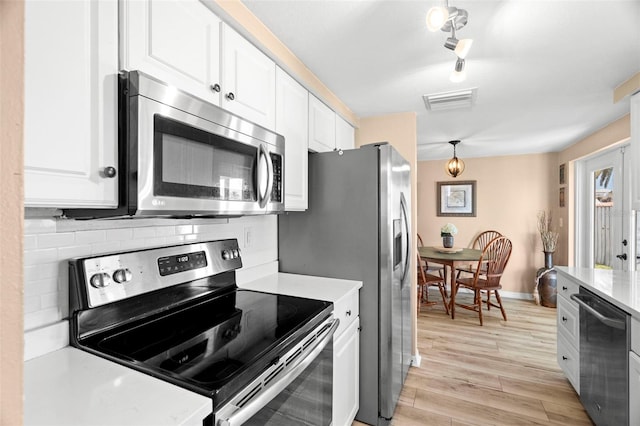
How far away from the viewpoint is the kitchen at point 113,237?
0.99 metres

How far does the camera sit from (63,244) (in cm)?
106

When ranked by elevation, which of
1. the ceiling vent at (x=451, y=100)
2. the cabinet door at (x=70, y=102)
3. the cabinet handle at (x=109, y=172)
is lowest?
the cabinet handle at (x=109, y=172)

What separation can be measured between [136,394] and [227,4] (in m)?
1.40

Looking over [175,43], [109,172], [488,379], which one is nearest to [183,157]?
[109,172]

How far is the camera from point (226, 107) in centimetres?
132

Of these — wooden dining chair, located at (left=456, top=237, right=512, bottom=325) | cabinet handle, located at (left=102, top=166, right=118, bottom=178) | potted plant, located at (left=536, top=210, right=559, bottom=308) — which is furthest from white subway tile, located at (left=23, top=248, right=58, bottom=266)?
potted plant, located at (left=536, top=210, right=559, bottom=308)

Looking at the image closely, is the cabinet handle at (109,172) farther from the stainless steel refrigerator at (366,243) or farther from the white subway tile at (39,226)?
the stainless steel refrigerator at (366,243)

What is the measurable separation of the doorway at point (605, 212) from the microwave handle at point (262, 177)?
3.70 m

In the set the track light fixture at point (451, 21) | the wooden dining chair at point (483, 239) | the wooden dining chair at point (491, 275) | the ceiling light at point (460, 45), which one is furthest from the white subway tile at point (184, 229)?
the wooden dining chair at point (483, 239)

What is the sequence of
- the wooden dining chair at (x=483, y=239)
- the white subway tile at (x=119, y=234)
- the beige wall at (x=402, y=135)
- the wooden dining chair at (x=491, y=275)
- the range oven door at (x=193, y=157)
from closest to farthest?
1. the range oven door at (x=193, y=157)
2. the white subway tile at (x=119, y=234)
3. the beige wall at (x=402, y=135)
4. the wooden dining chair at (x=491, y=275)
5. the wooden dining chair at (x=483, y=239)

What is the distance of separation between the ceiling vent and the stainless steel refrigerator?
2.40ft

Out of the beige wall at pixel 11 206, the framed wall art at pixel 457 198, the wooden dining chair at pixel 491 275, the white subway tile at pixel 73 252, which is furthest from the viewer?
the framed wall art at pixel 457 198

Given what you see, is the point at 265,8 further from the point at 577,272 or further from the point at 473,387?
the point at 473,387

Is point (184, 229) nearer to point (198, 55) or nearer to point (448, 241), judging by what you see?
point (198, 55)
